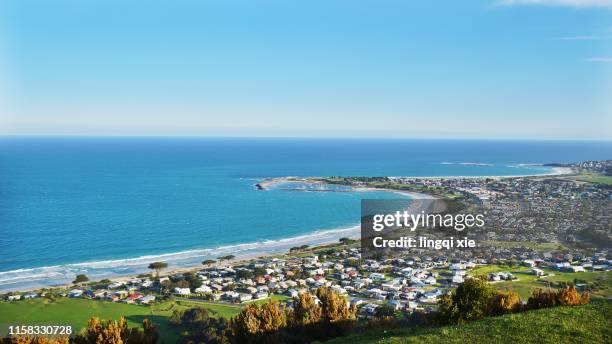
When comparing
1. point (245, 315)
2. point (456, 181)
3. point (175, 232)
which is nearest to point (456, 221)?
point (245, 315)

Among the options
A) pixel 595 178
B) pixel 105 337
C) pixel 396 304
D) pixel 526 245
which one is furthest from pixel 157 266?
pixel 595 178

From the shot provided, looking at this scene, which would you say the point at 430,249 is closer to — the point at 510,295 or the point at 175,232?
the point at 510,295

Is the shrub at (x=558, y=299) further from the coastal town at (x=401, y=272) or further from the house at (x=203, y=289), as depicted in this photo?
the house at (x=203, y=289)

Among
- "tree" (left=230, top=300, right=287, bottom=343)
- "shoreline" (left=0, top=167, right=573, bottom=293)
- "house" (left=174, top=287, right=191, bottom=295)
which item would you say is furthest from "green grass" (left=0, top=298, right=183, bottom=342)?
"tree" (left=230, top=300, right=287, bottom=343)

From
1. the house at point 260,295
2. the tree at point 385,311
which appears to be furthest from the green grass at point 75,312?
the tree at point 385,311

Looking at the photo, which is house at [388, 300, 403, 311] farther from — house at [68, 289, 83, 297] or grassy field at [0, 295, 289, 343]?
house at [68, 289, 83, 297]
